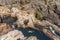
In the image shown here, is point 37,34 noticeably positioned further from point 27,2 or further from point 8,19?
point 27,2

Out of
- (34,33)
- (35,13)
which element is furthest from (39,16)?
(34,33)

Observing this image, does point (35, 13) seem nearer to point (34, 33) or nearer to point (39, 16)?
point (39, 16)

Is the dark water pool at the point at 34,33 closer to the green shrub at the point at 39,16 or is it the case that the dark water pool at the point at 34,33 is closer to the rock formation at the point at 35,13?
the rock formation at the point at 35,13

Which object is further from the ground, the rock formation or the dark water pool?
the rock formation

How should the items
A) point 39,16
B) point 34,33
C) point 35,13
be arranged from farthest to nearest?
point 35,13 → point 39,16 → point 34,33

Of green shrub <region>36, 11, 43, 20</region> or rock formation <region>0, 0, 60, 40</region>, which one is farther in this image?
green shrub <region>36, 11, 43, 20</region>

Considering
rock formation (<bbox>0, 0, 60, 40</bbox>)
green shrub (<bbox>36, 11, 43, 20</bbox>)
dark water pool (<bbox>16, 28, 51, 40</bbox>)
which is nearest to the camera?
dark water pool (<bbox>16, 28, 51, 40</bbox>)

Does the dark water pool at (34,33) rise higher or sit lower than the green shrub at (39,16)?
lower

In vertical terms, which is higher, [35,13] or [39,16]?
[35,13]

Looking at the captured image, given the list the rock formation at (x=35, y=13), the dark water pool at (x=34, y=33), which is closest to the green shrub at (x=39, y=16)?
the rock formation at (x=35, y=13)

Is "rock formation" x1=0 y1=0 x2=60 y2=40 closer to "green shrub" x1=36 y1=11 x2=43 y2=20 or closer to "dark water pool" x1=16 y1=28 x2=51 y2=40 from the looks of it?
"green shrub" x1=36 y1=11 x2=43 y2=20

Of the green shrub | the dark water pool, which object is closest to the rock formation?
the green shrub

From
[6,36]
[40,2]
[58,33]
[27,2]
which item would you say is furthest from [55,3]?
[6,36]
